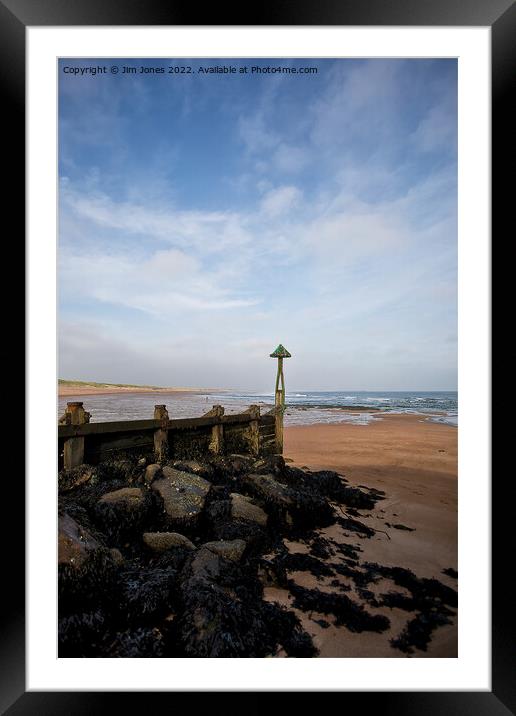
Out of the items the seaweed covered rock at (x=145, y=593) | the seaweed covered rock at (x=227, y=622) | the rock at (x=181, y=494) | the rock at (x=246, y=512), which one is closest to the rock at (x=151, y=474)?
the rock at (x=181, y=494)

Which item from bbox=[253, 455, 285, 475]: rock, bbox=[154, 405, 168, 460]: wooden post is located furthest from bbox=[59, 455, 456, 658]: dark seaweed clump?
bbox=[253, 455, 285, 475]: rock

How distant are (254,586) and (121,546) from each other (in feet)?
4.23

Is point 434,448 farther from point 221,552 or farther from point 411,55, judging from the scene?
point 411,55

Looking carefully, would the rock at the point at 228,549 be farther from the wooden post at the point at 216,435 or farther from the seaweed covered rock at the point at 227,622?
the wooden post at the point at 216,435

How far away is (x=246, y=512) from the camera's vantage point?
11.0 ft

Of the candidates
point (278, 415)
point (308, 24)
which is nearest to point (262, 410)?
point (278, 415)

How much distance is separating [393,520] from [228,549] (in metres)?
2.59

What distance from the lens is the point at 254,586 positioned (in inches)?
92.7

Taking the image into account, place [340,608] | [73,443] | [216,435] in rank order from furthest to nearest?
[216,435]
[73,443]
[340,608]

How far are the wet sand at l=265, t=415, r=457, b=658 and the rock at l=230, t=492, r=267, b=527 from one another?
1.40ft

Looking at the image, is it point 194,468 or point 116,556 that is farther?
point 194,468

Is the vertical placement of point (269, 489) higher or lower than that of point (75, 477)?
lower

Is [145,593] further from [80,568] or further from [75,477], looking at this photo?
[75,477]

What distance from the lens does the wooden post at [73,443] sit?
3.32m
